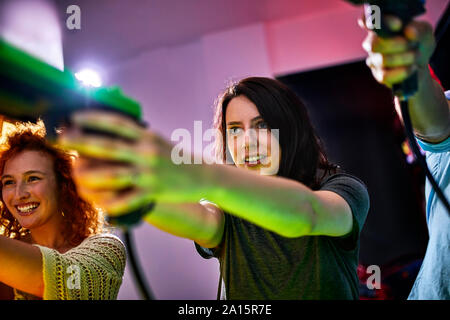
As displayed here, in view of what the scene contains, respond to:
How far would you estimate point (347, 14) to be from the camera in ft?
9.12

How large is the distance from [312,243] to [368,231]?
74.4 inches

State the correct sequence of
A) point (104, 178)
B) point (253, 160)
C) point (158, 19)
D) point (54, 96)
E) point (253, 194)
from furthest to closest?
point (158, 19) → point (253, 160) → point (54, 96) → point (253, 194) → point (104, 178)

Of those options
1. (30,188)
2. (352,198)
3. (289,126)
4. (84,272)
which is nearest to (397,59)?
(352,198)

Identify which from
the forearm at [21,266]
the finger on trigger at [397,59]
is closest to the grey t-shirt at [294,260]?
the finger on trigger at [397,59]

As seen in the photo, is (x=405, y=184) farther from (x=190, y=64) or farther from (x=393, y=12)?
(x=393, y=12)

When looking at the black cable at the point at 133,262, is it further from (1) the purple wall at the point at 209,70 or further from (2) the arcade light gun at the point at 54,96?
(1) the purple wall at the point at 209,70

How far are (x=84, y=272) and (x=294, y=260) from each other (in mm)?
444

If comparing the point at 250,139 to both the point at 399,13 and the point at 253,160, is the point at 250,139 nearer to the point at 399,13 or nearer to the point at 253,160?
the point at 253,160

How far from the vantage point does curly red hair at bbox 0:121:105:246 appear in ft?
3.68

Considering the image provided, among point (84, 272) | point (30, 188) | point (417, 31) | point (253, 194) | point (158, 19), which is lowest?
point (84, 272)

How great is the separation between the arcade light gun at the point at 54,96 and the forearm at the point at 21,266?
27 cm

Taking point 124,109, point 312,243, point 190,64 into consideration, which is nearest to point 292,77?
point 190,64

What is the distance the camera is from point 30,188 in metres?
1.05

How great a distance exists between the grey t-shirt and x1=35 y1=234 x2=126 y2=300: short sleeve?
26 cm
